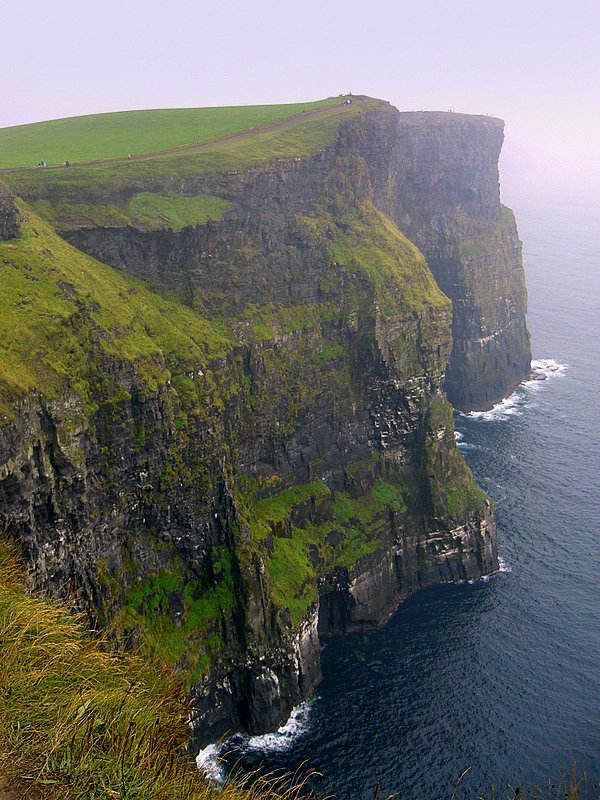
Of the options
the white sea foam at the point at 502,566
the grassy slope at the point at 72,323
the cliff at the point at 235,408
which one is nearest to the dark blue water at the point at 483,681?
the white sea foam at the point at 502,566

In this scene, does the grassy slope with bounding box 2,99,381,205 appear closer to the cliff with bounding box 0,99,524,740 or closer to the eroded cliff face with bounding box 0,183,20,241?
the cliff with bounding box 0,99,524,740

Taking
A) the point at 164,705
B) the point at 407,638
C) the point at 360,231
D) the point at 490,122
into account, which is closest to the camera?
the point at 164,705

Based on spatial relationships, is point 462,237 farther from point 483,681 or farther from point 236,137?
point 483,681

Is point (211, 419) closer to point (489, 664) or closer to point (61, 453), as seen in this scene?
point (61, 453)

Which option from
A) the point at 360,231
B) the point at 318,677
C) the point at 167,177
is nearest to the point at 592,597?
the point at 318,677

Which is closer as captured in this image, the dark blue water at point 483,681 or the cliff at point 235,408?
the cliff at point 235,408

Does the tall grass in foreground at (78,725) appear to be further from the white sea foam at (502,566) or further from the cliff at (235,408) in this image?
the white sea foam at (502,566)
